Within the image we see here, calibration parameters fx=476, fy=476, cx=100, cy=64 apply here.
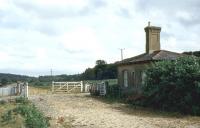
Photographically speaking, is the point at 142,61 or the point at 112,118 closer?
the point at 112,118

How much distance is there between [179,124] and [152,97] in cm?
743

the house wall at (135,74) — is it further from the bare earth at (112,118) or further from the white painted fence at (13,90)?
the white painted fence at (13,90)

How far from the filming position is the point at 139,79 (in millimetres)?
35062

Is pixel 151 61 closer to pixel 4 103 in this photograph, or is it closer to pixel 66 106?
pixel 66 106

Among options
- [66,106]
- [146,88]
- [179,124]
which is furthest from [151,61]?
[179,124]

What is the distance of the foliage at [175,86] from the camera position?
23844 millimetres

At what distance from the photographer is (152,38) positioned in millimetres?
36094

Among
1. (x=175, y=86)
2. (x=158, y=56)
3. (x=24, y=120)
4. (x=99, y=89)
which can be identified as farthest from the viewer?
(x=99, y=89)

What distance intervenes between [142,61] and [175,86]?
364 inches

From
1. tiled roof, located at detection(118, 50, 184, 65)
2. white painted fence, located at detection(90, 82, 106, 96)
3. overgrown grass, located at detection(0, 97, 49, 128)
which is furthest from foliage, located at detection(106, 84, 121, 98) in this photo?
overgrown grass, located at detection(0, 97, 49, 128)

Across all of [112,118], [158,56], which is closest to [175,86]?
[112,118]

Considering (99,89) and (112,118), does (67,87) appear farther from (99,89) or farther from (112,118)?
(112,118)

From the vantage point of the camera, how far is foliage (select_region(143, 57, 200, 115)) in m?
23.8

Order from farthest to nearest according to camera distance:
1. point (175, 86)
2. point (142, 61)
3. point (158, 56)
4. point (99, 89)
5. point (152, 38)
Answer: point (99, 89) < point (152, 38) < point (142, 61) < point (158, 56) < point (175, 86)
